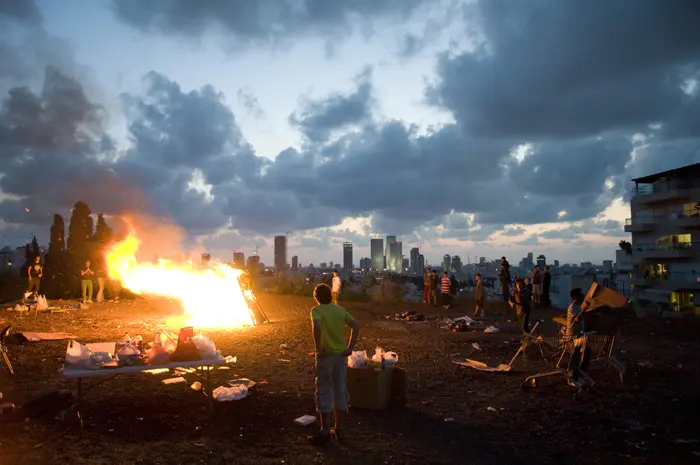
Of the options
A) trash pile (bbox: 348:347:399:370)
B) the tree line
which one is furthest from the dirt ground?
the tree line

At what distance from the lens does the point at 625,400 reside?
8.72 metres

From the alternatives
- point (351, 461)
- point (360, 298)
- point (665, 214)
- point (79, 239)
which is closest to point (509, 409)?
point (351, 461)

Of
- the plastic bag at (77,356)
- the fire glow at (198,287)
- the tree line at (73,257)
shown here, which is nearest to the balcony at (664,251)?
the fire glow at (198,287)

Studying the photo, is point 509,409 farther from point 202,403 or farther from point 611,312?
point 202,403

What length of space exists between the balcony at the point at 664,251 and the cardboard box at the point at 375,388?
2214 inches

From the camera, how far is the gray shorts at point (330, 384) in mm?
6613

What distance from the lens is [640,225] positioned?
5828 cm

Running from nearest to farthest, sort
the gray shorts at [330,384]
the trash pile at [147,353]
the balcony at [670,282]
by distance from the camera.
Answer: the gray shorts at [330,384] < the trash pile at [147,353] < the balcony at [670,282]

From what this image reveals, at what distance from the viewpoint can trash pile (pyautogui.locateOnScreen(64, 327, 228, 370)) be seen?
287 inches

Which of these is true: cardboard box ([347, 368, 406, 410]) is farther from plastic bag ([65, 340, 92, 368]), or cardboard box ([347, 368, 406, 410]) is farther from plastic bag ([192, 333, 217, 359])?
plastic bag ([65, 340, 92, 368])

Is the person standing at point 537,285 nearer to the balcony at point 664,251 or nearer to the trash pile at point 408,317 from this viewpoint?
the trash pile at point 408,317

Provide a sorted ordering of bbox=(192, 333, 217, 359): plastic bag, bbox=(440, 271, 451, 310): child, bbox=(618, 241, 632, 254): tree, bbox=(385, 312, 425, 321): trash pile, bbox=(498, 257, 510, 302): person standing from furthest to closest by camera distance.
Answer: bbox=(618, 241, 632, 254): tree
bbox=(440, 271, 451, 310): child
bbox=(498, 257, 510, 302): person standing
bbox=(385, 312, 425, 321): trash pile
bbox=(192, 333, 217, 359): plastic bag

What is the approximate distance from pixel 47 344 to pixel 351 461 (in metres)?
11.3

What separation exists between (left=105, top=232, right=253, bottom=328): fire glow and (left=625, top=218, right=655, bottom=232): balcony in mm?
53865
